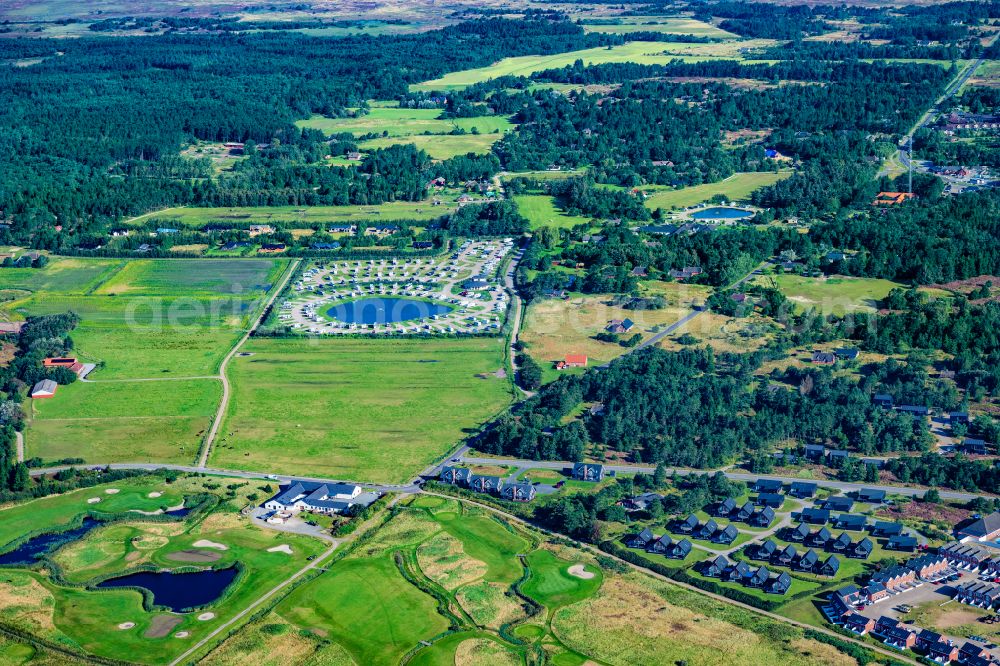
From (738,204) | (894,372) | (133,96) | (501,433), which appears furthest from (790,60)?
(501,433)

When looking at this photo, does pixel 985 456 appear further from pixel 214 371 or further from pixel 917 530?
pixel 214 371

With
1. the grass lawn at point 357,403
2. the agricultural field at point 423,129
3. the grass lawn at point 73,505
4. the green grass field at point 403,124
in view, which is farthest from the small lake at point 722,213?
the grass lawn at point 73,505

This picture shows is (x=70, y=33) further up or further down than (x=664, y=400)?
further up

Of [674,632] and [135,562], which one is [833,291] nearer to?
[674,632]

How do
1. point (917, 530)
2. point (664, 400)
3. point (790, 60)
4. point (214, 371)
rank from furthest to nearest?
point (790, 60) → point (214, 371) → point (664, 400) → point (917, 530)

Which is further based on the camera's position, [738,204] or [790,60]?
[790,60]

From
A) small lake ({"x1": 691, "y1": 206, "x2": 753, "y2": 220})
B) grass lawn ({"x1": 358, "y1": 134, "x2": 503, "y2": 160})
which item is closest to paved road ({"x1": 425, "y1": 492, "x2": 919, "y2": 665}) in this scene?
small lake ({"x1": 691, "y1": 206, "x2": 753, "y2": 220})
